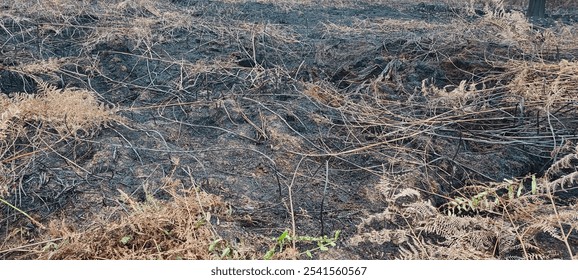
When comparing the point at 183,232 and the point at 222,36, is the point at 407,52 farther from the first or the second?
the point at 183,232

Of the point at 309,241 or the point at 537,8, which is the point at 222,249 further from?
the point at 537,8

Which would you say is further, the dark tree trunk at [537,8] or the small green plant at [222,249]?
the dark tree trunk at [537,8]

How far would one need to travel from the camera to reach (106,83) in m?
3.57

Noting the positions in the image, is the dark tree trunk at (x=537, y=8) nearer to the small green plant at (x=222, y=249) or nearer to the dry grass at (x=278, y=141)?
the dry grass at (x=278, y=141)

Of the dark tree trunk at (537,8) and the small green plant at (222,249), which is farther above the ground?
the small green plant at (222,249)

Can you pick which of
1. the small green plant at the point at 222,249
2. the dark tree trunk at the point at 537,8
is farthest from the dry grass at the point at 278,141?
the dark tree trunk at the point at 537,8

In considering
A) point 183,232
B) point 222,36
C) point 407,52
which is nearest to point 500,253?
point 183,232

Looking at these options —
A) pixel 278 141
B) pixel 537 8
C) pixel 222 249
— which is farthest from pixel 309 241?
pixel 537 8

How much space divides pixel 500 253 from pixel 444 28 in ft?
11.9

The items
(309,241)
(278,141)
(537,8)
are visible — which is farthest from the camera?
(537,8)

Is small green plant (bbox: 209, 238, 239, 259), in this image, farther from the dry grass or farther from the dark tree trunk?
the dark tree trunk

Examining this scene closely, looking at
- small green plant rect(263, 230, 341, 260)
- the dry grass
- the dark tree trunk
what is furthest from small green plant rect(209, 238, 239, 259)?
the dark tree trunk

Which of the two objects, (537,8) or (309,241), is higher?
(309,241)
